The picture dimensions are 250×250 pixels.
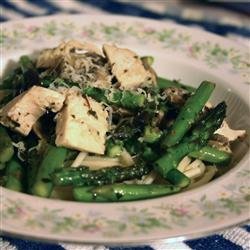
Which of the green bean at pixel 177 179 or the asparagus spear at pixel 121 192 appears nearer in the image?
the asparagus spear at pixel 121 192

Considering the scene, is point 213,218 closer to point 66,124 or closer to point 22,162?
point 66,124

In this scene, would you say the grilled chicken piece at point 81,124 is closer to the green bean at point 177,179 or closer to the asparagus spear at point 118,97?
the asparagus spear at point 118,97

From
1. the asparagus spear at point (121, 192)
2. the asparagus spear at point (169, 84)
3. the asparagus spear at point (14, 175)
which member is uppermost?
the asparagus spear at point (169, 84)

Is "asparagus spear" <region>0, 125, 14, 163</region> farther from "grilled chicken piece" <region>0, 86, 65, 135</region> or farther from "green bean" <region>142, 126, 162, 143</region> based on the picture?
"green bean" <region>142, 126, 162, 143</region>

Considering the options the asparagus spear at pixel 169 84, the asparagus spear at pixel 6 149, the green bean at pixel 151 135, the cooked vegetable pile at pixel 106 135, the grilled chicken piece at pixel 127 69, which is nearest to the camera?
the cooked vegetable pile at pixel 106 135

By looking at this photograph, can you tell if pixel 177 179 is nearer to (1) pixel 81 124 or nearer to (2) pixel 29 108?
(1) pixel 81 124

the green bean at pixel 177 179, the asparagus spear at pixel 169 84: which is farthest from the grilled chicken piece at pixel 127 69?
the green bean at pixel 177 179

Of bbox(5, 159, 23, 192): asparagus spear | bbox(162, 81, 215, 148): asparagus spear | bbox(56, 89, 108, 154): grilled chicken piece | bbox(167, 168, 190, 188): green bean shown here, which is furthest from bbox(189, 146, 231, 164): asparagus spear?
bbox(5, 159, 23, 192): asparagus spear

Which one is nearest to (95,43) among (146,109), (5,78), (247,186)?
(5,78)
